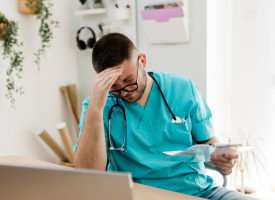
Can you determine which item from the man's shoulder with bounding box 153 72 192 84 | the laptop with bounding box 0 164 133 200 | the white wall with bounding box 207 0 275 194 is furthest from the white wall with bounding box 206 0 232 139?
the laptop with bounding box 0 164 133 200

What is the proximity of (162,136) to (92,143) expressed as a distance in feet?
1.06

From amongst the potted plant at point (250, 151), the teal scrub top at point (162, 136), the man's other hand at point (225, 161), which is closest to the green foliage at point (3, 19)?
the teal scrub top at point (162, 136)

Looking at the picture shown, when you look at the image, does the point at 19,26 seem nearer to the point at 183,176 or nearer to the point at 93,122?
the point at 93,122

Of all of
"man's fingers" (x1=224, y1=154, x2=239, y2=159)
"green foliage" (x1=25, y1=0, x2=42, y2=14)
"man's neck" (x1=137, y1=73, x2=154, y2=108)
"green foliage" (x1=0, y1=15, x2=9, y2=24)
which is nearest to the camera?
"man's fingers" (x1=224, y1=154, x2=239, y2=159)

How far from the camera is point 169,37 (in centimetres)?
219

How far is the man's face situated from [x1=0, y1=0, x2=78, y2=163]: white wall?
1279 millimetres

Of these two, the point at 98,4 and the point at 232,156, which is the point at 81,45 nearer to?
the point at 98,4

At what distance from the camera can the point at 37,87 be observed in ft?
7.91

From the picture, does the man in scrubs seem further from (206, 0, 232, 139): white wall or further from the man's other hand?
(206, 0, 232, 139): white wall

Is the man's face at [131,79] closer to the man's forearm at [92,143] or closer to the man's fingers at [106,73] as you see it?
the man's fingers at [106,73]

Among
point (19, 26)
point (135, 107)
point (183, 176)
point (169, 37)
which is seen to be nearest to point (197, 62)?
point (169, 37)

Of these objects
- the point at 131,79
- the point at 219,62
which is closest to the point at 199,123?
the point at 131,79

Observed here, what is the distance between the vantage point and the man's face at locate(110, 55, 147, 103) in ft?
3.99

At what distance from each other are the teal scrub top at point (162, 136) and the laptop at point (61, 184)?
2.36 feet
